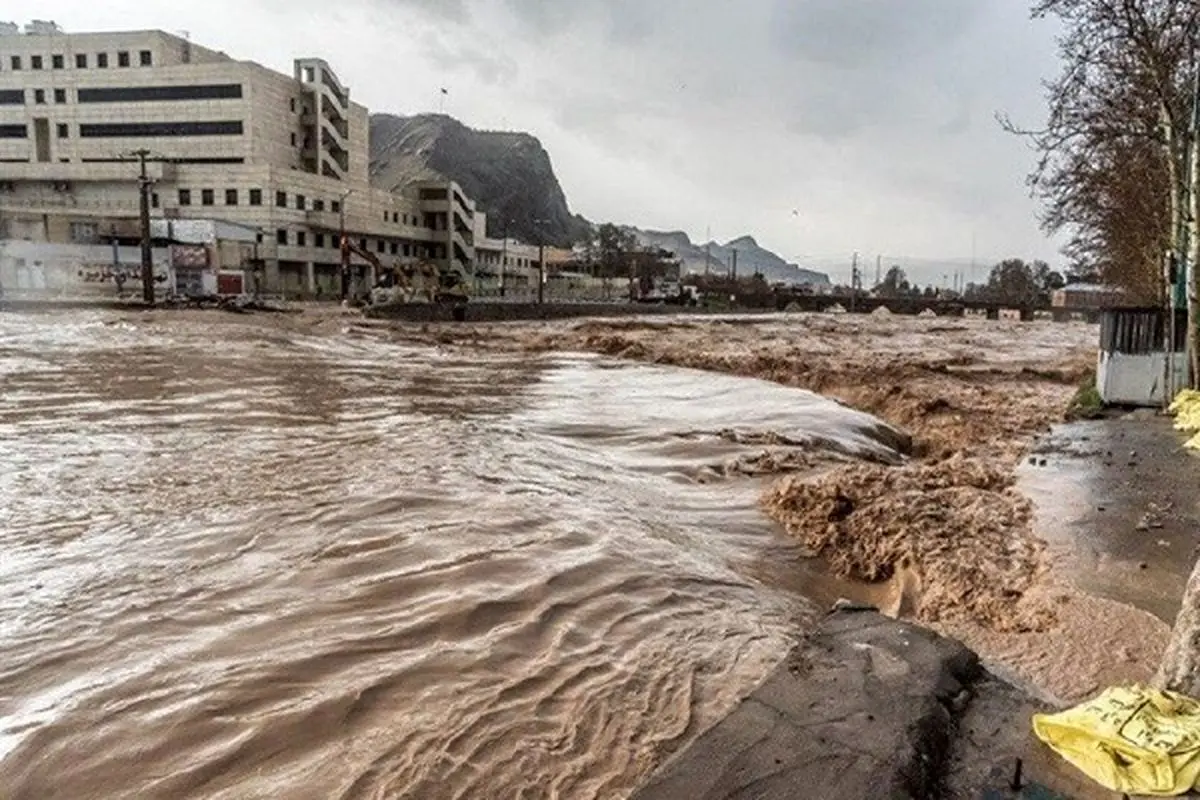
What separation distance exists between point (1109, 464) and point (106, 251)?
5325 centimetres

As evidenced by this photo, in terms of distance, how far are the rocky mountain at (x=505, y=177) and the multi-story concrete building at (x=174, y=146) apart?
76.9 meters

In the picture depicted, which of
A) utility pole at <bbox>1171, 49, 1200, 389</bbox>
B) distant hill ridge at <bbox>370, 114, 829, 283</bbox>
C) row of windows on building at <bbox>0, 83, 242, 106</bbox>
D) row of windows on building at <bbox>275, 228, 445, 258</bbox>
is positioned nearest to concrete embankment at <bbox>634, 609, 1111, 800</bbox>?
utility pole at <bbox>1171, 49, 1200, 389</bbox>

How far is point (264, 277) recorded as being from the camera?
61.5 meters

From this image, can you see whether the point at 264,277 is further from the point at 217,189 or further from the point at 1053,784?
the point at 1053,784

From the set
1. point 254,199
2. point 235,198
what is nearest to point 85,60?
point 235,198

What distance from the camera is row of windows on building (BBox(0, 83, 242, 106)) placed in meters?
66.8

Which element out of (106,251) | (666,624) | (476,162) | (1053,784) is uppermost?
(476,162)

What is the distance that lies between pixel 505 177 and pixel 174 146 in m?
115

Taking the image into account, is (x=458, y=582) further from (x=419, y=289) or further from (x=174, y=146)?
(x=174, y=146)

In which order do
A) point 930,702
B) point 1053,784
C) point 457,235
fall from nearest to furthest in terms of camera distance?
1. point 1053,784
2. point 930,702
3. point 457,235

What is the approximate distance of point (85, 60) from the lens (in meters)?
69.2

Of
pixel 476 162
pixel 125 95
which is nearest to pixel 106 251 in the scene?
pixel 125 95

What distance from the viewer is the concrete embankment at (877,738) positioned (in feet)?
9.45

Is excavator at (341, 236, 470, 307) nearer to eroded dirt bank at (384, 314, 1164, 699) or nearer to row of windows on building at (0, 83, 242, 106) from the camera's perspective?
row of windows on building at (0, 83, 242, 106)
